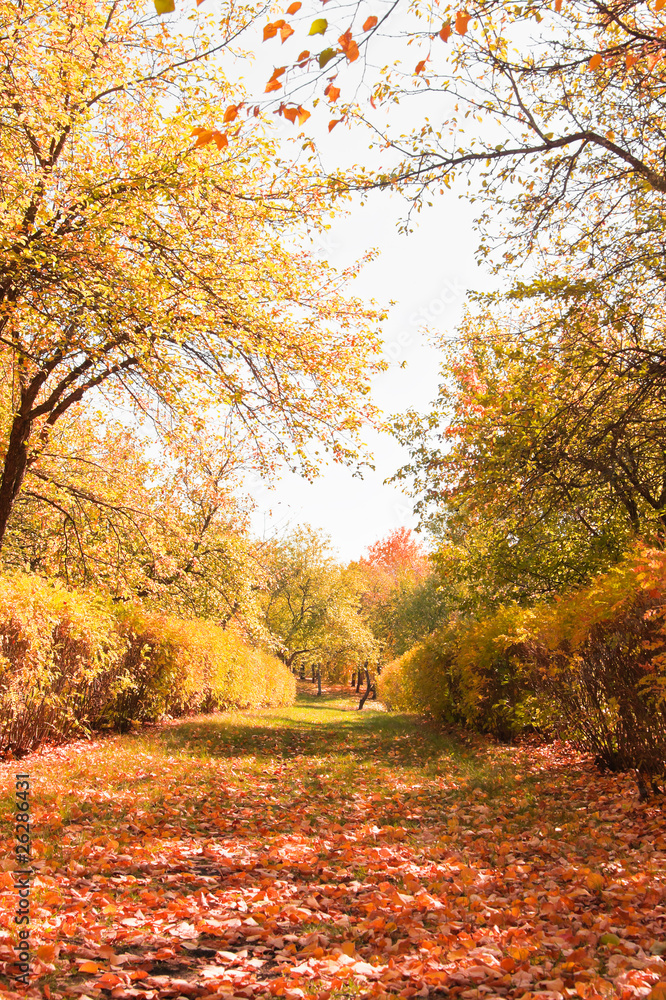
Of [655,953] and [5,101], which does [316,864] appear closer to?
[655,953]

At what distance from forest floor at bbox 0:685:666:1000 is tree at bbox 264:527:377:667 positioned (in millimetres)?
28523

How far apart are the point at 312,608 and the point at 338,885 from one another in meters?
34.4

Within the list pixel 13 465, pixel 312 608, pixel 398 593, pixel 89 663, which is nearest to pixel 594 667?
pixel 89 663

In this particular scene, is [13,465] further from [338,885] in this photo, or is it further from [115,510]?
[338,885]

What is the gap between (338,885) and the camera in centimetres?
428

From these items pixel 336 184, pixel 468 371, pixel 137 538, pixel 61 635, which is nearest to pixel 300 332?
pixel 336 184

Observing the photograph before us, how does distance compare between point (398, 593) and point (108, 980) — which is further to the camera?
point (398, 593)

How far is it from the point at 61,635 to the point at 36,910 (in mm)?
6379

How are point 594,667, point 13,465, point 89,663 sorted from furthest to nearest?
point 89,663
point 13,465
point 594,667

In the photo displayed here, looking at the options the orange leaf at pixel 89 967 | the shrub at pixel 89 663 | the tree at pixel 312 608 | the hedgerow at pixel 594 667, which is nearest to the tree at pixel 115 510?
the shrub at pixel 89 663

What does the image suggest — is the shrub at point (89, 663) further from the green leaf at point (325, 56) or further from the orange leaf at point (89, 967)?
the green leaf at point (325, 56)

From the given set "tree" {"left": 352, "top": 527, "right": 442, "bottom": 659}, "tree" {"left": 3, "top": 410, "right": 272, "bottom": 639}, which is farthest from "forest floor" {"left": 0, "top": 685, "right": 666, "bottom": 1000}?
"tree" {"left": 352, "top": 527, "right": 442, "bottom": 659}

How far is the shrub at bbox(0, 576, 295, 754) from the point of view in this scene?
8.21m

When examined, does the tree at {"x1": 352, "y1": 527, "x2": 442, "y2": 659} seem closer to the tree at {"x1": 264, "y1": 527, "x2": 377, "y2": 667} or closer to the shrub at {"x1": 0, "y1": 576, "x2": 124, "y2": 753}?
the tree at {"x1": 264, "y1": 527, "x2": 377, "y2": 667}
